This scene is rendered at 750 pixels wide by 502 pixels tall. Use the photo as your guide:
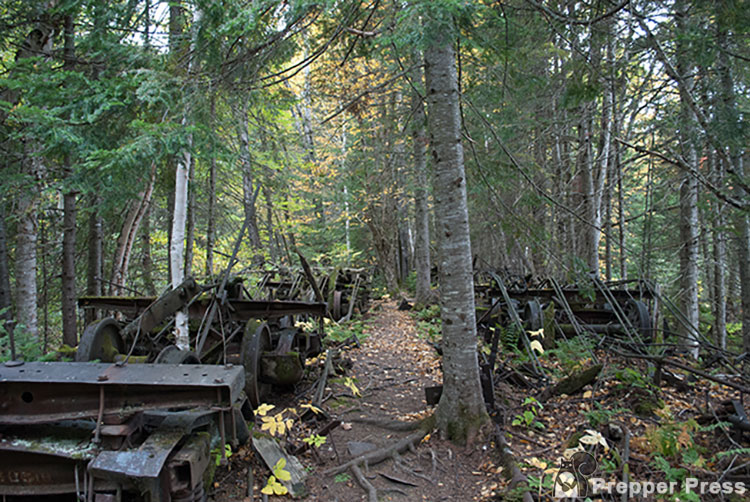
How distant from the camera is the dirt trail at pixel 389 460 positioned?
3.62 m

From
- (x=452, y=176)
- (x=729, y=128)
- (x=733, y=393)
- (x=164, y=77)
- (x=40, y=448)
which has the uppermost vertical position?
(x=164, y=77)

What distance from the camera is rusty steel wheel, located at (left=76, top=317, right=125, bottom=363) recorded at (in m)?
4.79

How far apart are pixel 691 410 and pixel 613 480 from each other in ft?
7.32

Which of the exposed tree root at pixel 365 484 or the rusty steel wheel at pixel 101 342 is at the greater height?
the rusty steel wheel at pixel 101 342

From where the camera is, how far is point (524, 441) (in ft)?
14.1

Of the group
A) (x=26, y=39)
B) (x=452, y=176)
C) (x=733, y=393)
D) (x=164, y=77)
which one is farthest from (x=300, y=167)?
(x=733, y=393)

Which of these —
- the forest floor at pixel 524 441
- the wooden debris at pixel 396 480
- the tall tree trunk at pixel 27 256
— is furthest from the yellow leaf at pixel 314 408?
the tall tree trunk at pixel 27 256

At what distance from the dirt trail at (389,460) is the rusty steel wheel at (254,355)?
1008mm

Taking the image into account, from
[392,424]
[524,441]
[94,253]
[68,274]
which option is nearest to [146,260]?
[94,253]

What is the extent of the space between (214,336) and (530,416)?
4760 millimetres

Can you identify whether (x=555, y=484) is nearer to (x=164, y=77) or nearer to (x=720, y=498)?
(x=720, y=498)

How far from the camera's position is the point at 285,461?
375 centimetres

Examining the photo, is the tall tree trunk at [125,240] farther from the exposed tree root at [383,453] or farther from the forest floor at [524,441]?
the exposed tree root at [383,453]

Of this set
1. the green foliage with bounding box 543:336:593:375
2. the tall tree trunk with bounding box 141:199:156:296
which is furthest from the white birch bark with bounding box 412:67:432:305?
the tall tree trunk with bounding box 141:199:156:296
